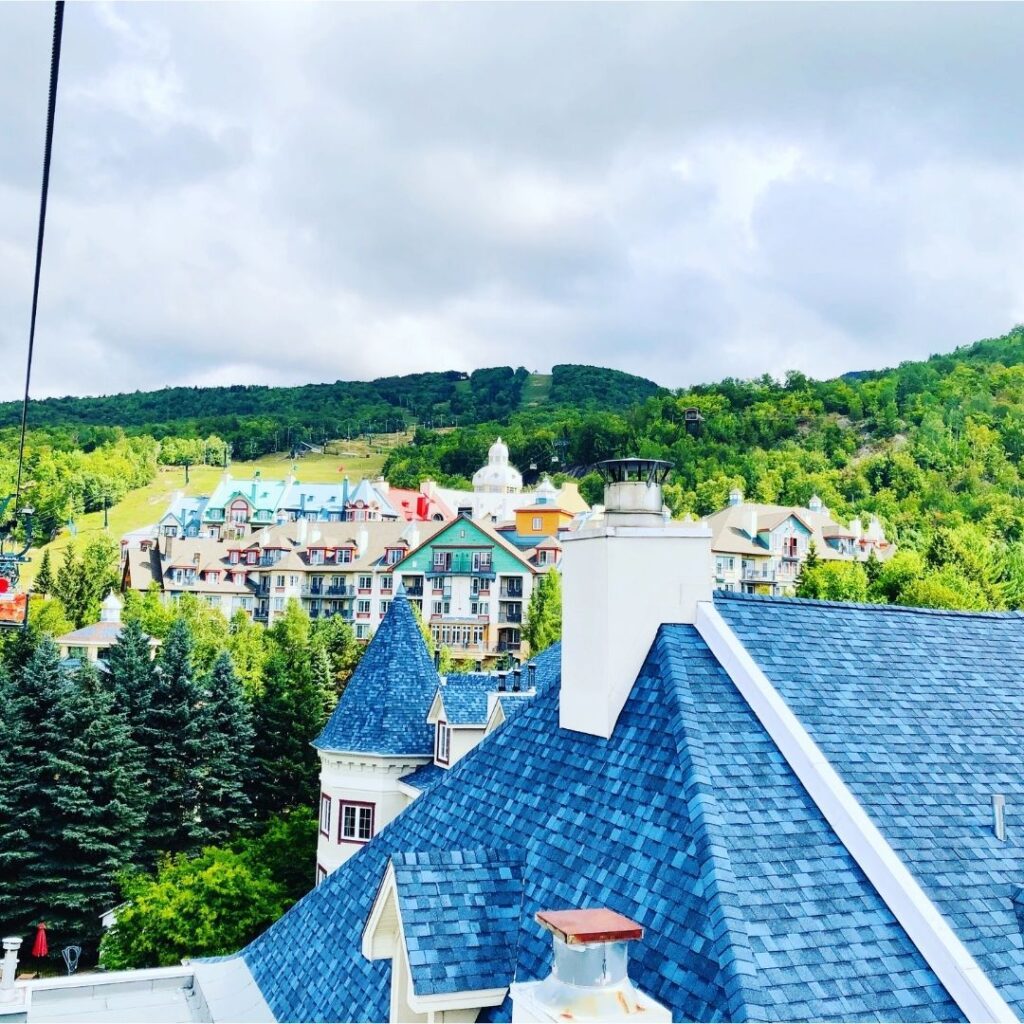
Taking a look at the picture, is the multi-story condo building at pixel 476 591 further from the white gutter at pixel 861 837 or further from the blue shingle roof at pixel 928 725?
the white gutter at pixel 861 837

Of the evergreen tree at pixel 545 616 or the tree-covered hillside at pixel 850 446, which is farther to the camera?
the tree-covered hillside at pixel 850 446

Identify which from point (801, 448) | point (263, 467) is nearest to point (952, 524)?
point (801, 448)

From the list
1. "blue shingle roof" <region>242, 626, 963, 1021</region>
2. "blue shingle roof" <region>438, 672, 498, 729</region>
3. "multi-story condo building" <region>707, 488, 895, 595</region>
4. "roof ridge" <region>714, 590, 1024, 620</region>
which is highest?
"multi-story condo building" <region>707, 488, 895, 595</region>

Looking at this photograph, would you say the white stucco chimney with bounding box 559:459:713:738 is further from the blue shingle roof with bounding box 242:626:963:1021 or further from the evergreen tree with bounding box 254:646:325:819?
the evergreen tree with bounding box 254:646:325:819

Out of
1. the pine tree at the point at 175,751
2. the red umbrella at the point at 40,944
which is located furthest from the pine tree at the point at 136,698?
the red umbrella at the point at 40,944

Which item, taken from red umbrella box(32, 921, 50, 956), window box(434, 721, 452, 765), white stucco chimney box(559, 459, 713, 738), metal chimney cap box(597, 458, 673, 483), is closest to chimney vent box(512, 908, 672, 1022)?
white stucco chimney box(559, 459, 713, 738)

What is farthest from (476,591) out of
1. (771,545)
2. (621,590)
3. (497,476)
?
(621,590)

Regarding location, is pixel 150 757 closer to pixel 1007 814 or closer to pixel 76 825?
pixel 76 825
